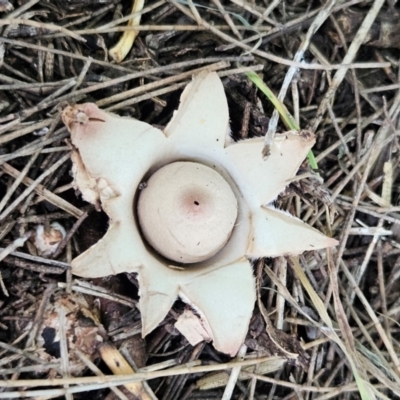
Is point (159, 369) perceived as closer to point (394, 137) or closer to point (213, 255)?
point (213, 255)

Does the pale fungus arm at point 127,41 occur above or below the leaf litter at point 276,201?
above

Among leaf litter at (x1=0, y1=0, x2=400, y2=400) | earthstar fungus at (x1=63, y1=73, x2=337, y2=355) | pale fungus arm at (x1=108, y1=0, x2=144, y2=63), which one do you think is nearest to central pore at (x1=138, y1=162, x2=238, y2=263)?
earthstar fungus at (x1=63, y1=73, x2=337, y2=355)

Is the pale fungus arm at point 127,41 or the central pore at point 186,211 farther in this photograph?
the pale fungus arm at point 127,41

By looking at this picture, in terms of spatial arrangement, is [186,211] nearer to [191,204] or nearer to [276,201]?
[191,204]

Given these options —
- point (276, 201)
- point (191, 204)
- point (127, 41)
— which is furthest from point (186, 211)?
point (127, 41)

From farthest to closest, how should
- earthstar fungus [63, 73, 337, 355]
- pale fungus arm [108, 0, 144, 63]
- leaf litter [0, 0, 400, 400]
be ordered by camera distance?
pale fungus arm [108, 0, 144, 63], leaf litter [0, 0, 400, 400], earthstar fungus [63, 73, 337, 355]

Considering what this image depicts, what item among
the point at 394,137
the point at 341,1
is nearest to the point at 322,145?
the point at 394,137

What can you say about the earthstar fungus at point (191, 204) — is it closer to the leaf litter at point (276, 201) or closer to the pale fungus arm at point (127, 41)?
the leaf litter at point (276, 201)

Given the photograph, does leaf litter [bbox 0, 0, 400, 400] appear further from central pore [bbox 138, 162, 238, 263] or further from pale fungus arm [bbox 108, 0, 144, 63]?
central pore [bbox 138, 162, 238, 263]

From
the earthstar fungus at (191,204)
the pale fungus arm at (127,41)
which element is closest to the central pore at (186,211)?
the earthstar fungus at (191,204)
